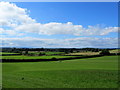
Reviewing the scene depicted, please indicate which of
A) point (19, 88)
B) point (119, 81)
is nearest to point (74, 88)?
point (19, 88)

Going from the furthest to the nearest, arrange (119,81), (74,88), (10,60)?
(10,60)
(119,81)
(74,88)

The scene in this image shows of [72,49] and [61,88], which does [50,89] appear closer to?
[61,88]

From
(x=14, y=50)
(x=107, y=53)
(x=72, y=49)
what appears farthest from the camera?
(x=72, y=49)

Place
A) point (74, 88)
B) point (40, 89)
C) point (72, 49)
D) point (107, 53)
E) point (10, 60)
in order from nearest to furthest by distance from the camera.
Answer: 1. point (40, 89)
2. point (74, 88)
3. point (10, 60)
4. point (107, 53)
5. point (72, 49)

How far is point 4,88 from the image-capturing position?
9188 millimetres

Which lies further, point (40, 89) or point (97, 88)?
point (97, 88)

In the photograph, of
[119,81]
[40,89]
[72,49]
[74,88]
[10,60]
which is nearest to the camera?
[40,89]

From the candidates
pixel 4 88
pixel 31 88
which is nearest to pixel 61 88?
pixel 31 88

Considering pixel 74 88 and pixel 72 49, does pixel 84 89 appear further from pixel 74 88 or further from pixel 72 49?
pixel 72 49

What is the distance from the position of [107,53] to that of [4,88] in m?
49.3

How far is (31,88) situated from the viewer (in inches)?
368

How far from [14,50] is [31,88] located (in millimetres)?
60993

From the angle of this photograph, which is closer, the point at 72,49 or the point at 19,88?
→ the point at 19,88

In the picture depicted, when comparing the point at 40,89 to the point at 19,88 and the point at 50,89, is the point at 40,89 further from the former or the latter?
the point at 19,88
